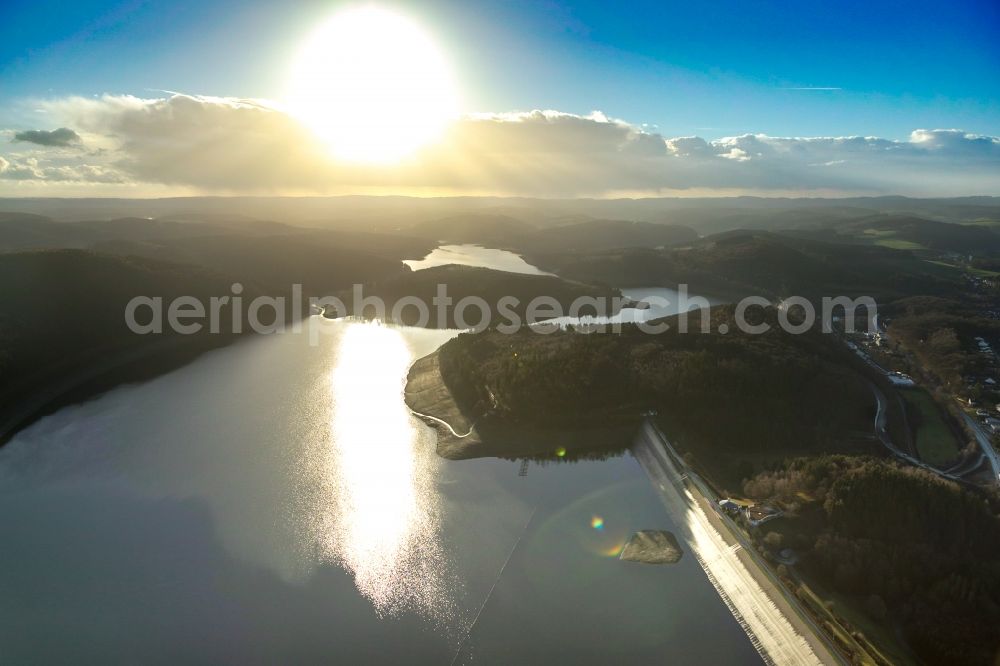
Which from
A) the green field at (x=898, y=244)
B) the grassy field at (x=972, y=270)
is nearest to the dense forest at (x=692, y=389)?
the grassy field at (x=972, y=270)

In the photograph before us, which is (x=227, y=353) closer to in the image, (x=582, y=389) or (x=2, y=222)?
(x=582, y=389)

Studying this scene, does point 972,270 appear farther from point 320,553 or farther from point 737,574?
point 320,553

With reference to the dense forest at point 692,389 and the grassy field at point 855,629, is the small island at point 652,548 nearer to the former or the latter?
the grassy field at point 855,629

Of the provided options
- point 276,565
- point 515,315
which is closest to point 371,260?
point 515,315

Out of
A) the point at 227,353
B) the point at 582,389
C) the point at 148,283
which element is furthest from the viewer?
the point at 148,283

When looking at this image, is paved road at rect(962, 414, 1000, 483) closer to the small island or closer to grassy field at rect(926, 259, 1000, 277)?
the small island

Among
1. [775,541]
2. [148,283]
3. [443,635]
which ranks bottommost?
[443,635]

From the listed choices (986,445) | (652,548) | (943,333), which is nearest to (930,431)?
(986,445)
